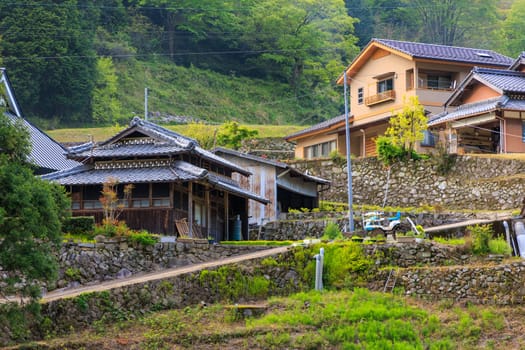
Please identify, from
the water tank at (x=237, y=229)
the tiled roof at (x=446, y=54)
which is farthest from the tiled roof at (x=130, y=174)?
the tiled roof at (x=446, y=54)

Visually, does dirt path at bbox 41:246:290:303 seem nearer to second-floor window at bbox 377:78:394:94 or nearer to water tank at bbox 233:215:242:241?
water tank at bbox 233:215:242:241

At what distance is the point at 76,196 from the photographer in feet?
127

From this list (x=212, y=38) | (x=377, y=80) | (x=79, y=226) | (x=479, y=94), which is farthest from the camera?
(x=212, y=38)

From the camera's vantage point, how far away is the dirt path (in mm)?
29641

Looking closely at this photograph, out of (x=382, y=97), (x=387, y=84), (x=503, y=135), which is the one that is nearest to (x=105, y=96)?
(x=387, y=84)

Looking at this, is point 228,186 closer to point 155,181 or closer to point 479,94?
point 155,181

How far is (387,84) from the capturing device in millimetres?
58656

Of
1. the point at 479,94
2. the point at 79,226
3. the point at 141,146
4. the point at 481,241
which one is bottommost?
the point at 481,241

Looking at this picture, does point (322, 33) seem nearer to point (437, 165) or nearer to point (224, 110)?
point (224, 110)

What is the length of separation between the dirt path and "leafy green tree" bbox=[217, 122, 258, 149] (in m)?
24.4

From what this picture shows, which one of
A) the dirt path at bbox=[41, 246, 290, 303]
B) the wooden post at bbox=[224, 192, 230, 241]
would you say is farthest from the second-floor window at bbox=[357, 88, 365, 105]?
the dirt path at bbox=[41, 246, 290, 303]

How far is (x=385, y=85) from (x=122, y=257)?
95.4ft

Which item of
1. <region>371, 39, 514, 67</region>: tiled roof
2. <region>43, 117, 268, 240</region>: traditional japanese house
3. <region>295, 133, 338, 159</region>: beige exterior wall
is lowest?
<region>43, 117, 268, 240</region>: traditional japanese house

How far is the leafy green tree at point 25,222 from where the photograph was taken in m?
25.4
